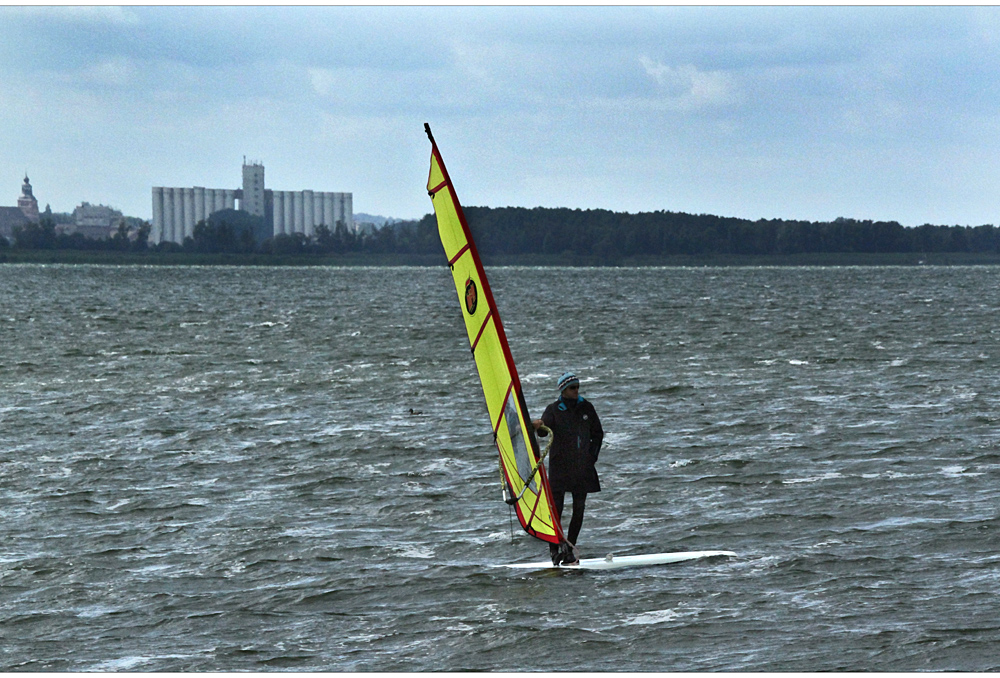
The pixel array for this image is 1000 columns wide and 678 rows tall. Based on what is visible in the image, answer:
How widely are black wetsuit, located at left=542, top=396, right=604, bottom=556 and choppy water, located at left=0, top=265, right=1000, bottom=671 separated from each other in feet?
3.95

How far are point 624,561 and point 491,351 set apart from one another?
3571 millimetres

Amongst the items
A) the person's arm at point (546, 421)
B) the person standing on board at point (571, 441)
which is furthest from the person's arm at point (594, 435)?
the person's arm at point (546, 421)

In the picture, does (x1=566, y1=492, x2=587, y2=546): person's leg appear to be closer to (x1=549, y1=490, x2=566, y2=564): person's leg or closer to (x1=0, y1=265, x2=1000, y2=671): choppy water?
(x1=549, y1=490, x2=566, y2=564): person's leg

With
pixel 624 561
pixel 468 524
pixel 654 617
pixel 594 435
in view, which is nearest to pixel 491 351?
pixel 594 435

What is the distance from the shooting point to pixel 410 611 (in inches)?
521

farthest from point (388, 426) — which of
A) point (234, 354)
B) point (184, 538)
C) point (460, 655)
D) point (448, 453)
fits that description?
point (234, 354)

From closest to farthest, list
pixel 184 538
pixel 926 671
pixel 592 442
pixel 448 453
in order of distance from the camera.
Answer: pixel 926 671 < pixel 592 442 < pixel 184 538 < pixel 448 453

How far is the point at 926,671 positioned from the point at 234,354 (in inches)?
1686

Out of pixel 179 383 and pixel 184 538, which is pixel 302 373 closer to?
pixel 179 383

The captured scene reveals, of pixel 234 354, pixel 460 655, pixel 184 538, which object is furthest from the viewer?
pixel 234 354

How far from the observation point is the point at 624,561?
14.8 metres

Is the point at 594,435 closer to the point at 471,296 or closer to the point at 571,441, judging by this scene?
the point at 571,441

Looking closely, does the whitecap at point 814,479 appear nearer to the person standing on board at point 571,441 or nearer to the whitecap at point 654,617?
the person standing on board at point 571,441

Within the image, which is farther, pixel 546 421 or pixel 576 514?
pixel 576 514
